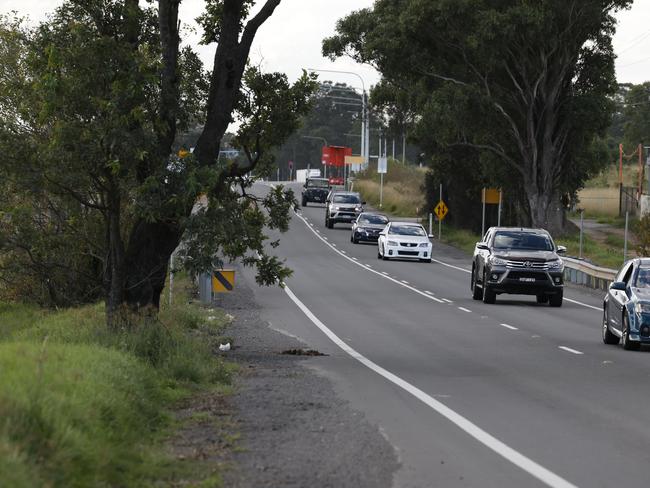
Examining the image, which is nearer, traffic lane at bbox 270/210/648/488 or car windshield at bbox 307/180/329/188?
traffic lane at bbox 270/210/648/488

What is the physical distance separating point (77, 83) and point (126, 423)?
8828 millimetres

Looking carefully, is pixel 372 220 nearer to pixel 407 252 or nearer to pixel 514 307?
pixel 407 252

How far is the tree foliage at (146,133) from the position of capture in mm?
18109

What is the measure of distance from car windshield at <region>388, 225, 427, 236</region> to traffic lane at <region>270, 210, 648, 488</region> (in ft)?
81.6

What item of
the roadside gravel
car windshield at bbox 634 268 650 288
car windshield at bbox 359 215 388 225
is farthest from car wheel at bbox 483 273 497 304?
car windshield at bbox 359 215 388 225

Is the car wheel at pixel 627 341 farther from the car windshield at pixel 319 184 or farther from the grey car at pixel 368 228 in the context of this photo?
the car windshield at pixel 319 184

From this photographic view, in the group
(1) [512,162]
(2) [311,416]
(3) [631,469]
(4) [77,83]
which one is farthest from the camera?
(1) [512,162]

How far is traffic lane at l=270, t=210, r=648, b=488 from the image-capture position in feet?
38.5

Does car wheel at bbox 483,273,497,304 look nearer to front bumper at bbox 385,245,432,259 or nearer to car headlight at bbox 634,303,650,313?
car headlight at bbox 634,303,650,313

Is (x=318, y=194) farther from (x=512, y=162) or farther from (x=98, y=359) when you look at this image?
(x=98, y=359)

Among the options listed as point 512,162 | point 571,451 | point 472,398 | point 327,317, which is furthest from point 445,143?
point 571,451

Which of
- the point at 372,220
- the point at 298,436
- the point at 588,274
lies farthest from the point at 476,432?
the point at 372,220

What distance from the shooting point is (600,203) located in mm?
99875

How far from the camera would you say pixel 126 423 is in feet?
33.4
